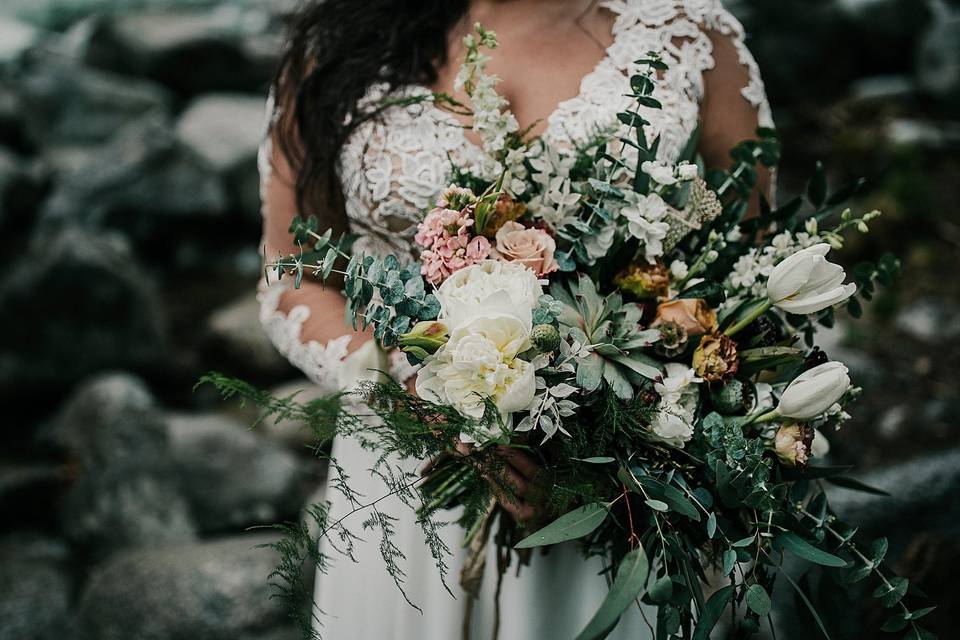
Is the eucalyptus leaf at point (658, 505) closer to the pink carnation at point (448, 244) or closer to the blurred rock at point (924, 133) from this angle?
the pink carnation at point (448, 244)

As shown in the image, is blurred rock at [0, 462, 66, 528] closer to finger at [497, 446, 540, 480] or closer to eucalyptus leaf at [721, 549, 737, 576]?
finger at [497, 446, 540, 480]

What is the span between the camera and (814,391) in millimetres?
1258

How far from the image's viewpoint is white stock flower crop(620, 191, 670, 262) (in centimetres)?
136

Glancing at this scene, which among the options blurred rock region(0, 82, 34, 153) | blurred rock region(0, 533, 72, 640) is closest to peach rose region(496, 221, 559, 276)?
blurred rock region(0, 533, 72, 640)

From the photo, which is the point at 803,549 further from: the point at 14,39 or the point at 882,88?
the point at 14,39

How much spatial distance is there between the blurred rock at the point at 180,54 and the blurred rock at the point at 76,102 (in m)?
0.27

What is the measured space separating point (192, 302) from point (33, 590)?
2902 mm

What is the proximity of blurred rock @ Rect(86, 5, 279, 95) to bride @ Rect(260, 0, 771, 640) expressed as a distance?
6.30 meters

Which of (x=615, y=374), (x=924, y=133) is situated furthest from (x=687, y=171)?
(x=924, y=133)

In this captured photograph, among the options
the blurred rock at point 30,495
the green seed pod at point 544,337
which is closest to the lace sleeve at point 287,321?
the green seed pod at point 544,337

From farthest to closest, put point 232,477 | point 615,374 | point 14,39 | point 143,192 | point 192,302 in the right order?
point 14,39
point 143,192
point 192,302
point 232,477
point 615,374

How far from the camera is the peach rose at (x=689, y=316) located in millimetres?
1332

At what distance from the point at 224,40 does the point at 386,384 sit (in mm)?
7417

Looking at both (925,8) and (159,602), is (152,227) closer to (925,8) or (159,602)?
(159,602)
